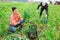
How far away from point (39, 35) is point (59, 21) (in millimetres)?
2524

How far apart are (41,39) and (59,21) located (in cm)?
280

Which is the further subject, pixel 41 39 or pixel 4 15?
pixel 4 15

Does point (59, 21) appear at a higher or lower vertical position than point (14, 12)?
lower

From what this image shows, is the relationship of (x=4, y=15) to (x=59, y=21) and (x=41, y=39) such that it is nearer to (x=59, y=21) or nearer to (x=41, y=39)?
(x=59, y=21)

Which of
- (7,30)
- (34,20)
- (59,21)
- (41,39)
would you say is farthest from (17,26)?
(59,21)

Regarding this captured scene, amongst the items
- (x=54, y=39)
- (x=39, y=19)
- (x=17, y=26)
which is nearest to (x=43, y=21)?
(x=39, y=19)

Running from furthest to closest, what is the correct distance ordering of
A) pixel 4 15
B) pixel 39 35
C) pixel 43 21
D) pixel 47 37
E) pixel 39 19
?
pixel 4 15, pixel 39 19, pixel 43 21, pixel 39 35, pixel 47 37

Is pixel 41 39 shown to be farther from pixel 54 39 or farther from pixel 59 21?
pixel 59 21

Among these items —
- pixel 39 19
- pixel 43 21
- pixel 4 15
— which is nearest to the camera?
pixel 43 21

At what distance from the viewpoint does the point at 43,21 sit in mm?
9055

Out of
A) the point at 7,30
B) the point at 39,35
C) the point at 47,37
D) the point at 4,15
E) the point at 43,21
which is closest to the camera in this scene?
the point at 47,37

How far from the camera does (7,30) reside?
8.19 meters

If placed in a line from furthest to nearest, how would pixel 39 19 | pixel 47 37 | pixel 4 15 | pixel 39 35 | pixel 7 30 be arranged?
pixel 4 15
pixel 39 19
pixel 7 30
pixel 39 35
pixel 47 37

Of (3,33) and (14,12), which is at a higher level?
(14,12)
